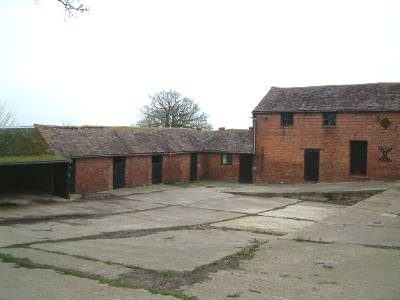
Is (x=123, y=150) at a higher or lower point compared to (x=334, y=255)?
higher

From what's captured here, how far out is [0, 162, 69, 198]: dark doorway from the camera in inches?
975

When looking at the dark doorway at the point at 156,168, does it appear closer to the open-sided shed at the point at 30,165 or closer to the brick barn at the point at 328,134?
the brick barn at the point at 328,134

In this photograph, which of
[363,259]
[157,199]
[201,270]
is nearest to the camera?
[201,270]

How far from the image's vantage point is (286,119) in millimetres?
31609

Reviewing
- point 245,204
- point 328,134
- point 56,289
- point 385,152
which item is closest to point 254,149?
point 328,134

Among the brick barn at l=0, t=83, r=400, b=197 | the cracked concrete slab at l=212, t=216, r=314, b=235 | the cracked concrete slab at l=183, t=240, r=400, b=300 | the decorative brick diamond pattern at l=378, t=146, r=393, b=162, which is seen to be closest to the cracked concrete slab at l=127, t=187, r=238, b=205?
the brick barn at l=0, t=83, r=400, b=197

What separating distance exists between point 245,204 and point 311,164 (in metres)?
8.70

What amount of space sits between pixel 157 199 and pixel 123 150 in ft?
15.2

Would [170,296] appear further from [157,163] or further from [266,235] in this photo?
[157,163]

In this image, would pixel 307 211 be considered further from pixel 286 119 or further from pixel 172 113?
pixel 172 113

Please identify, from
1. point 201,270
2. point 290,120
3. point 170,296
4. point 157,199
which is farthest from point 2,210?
point 290,120

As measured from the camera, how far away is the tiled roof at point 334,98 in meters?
28.9

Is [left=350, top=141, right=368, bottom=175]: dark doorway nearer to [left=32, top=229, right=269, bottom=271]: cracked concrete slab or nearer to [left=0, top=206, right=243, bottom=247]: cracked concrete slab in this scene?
[left=0, top=206, right=243, bottom=247]: cracked concrete slab

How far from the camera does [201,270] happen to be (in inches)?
384
